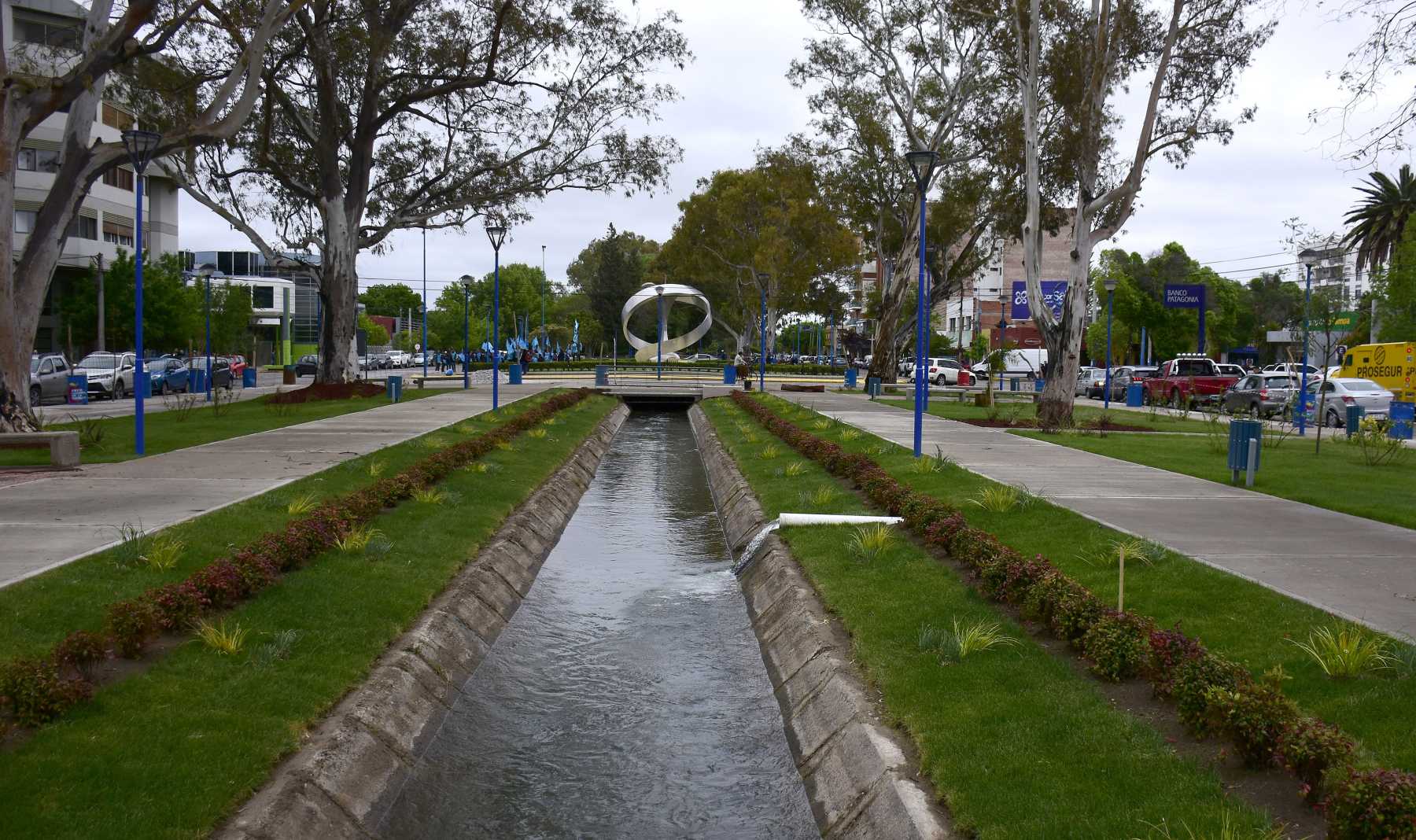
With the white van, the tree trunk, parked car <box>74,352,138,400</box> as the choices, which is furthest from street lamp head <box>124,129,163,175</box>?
the white van

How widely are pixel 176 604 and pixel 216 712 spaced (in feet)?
5.90

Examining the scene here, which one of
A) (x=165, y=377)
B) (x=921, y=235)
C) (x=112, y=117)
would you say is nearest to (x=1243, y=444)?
(x=921, y=235)

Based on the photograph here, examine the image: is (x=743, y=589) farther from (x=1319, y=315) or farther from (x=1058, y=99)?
(x=1319, y=315)

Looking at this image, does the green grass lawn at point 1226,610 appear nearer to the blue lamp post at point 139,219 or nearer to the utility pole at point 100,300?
the blue lamp post at point 139,219

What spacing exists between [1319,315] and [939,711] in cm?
4554

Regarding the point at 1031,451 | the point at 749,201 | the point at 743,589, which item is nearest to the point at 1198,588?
the point at 743,589

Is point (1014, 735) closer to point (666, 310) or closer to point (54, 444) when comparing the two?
point (54, 444)

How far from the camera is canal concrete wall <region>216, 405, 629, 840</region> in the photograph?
609 cm

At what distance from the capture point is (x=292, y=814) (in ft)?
19.6

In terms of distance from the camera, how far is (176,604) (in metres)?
8.27

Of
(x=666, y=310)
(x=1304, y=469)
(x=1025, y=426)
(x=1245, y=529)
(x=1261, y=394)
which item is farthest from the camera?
(x=666, y=310)

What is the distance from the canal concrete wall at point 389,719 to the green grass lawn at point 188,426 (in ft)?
29.5

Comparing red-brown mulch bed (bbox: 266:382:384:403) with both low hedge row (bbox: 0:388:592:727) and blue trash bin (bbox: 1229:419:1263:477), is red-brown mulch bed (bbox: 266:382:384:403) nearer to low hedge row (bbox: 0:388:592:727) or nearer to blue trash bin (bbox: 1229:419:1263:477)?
low hedge row (bbox: 0:388:592:727)

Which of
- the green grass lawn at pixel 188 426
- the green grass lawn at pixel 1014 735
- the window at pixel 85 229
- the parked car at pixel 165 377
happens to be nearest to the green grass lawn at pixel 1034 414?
the green grass lawn at pixel 188 426
